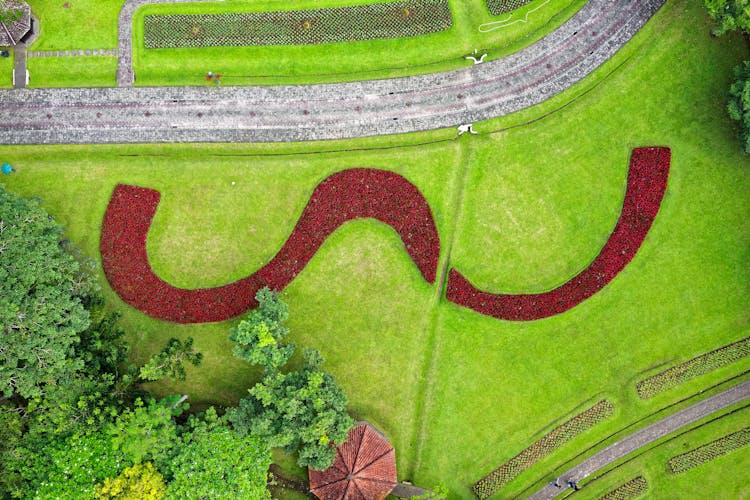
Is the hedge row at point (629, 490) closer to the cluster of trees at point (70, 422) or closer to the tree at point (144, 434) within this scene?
the cluster of trees at point (70, 422)

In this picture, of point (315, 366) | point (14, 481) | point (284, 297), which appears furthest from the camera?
point (284, 297)

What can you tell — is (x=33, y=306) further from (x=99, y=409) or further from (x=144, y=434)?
(x=144, y=434)

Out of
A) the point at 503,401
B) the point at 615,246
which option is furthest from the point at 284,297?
the point at 615,246

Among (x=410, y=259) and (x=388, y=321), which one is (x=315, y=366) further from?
(x=410, y=259)

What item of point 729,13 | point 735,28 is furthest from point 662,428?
point 729,13

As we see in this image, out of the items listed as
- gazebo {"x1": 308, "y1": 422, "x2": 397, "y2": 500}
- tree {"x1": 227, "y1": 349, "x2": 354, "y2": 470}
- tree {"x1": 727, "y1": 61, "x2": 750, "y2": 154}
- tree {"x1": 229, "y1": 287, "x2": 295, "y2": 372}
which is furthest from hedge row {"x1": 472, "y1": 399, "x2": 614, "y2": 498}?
tree {"x1": 727, "y1": 61, "x2": 750, "y2": 154}

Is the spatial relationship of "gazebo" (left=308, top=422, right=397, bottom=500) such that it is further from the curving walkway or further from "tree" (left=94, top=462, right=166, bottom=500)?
the curving walkway
